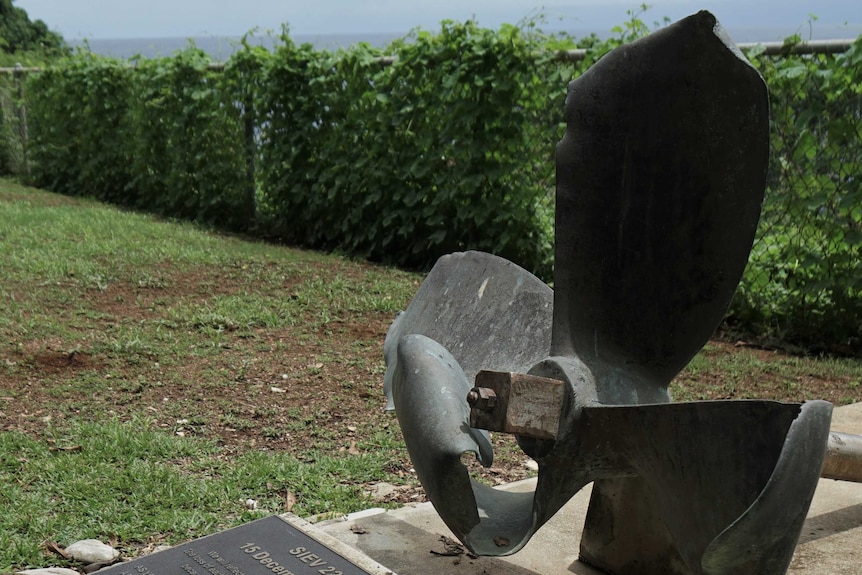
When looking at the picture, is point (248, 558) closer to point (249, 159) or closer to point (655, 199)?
point (655, 199)

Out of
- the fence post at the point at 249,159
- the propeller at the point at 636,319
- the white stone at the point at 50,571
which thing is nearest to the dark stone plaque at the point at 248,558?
the white stone at the point at 50,571

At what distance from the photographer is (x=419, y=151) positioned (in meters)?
8.18

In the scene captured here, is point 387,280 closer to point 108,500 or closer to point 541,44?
point 541,44

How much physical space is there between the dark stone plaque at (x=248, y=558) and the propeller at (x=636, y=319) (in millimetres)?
590

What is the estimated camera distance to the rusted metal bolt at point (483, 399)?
191cm

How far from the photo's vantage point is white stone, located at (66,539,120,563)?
9.68ft

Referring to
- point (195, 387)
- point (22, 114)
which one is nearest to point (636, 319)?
point (195, 387)

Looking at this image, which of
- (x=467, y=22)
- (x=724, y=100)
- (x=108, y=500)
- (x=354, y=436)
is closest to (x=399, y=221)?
(x=467, y=22)

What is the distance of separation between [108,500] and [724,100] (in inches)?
99.0

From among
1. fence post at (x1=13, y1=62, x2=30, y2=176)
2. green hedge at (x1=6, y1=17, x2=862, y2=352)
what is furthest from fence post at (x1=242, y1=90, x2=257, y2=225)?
fence post at (x1=13, y1=62, x2=30, y2=176)

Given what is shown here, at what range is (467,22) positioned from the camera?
305 inches

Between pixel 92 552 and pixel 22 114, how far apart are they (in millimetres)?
13210

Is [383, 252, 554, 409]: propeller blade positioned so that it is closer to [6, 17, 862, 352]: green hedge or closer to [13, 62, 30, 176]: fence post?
[6, 17, 862, 352]: green hedge

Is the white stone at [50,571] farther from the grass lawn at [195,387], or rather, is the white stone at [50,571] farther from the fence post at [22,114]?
the fence post at [22,114]
